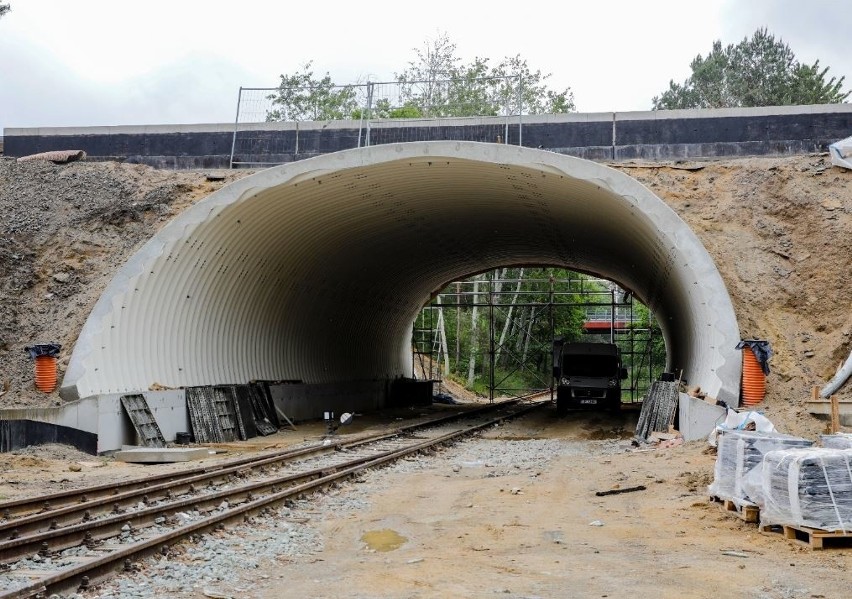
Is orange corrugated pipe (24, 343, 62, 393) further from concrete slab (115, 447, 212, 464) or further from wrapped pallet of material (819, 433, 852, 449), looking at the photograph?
wrapped pallet of material (819, 433, 852, 449)

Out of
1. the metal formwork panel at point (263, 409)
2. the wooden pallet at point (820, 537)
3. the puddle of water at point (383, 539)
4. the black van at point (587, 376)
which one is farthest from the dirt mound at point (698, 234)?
the puddle of water at point (383, 539)

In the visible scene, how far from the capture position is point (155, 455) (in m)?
17.0

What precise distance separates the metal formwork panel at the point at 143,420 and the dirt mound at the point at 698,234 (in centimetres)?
139

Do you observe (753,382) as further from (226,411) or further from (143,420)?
(143,420)

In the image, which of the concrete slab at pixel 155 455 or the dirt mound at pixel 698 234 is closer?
the concrete slab at pixel 155 455

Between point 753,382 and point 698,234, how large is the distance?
4.74 meters

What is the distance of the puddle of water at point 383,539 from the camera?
931 centimetres

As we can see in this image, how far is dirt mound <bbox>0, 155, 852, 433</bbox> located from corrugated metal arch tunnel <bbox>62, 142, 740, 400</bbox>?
4.19 ft

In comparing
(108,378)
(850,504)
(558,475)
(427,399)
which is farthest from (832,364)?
(427,399)

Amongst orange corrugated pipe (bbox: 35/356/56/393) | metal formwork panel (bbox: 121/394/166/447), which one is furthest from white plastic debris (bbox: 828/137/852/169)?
orange corrugated pipe (bbox: 35/356/56/393)

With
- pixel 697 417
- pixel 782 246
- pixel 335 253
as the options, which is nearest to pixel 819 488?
pixel 697 417

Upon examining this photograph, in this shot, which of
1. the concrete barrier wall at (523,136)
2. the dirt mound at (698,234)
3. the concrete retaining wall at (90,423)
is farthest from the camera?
the concrete barrier wall at (523,136)

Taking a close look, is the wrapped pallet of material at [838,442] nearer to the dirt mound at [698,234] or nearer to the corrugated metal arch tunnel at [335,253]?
the dirt mound at [698,234]

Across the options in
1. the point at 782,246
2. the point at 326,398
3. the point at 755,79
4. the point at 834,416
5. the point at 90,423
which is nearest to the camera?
the point at 834,416
